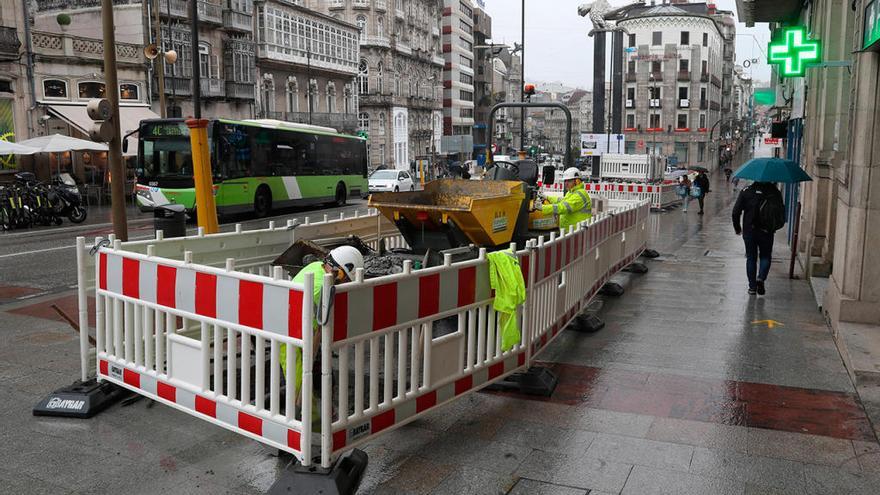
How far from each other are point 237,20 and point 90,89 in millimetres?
13709

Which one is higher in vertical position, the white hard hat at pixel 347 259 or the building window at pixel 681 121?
the building window at pixel 681 121

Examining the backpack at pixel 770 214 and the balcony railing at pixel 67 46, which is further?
the balcony railing at pixel 67 46

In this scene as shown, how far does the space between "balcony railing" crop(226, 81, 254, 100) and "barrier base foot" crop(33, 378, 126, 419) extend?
4242 centimetres

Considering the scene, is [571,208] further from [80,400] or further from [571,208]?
[80,400]

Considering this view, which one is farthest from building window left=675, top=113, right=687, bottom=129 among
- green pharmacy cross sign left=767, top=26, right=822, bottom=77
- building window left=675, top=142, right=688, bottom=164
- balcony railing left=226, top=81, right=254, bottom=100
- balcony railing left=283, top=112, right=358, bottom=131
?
green pharmacy cross sign left=767, top=26, right=822, bottom=77

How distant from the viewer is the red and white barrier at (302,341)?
4.31m

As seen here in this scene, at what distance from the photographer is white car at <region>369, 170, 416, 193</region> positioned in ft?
116

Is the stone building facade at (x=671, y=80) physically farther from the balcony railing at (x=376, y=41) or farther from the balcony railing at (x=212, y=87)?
the balcony railing at (x=212, y=87)

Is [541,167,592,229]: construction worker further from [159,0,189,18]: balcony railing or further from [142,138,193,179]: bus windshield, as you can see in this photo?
[159,0,189,18]: balcony railing

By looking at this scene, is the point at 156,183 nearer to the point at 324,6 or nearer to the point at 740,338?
the point at 740,338

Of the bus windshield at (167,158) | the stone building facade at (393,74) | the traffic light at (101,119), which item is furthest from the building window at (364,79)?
the traffic light at (101,119)

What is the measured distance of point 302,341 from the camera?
13.7 ft

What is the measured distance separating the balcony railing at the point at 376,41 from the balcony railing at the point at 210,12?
27295 millimetres

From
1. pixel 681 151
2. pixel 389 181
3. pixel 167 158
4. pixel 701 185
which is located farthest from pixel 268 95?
pixel 681 151
